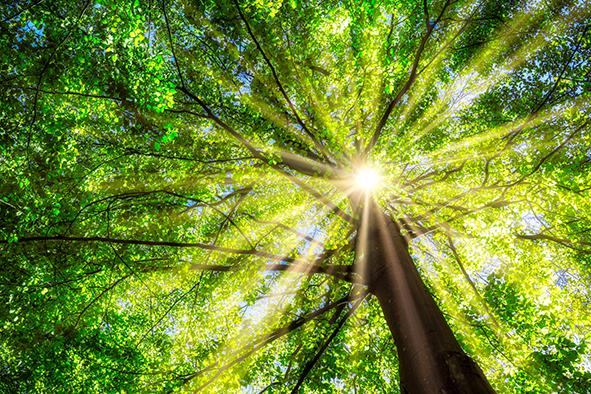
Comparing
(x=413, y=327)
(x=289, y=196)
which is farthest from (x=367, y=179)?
(x=413, y=327)

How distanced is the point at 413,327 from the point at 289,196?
13.5 feet

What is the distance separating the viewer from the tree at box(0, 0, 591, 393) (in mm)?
3186

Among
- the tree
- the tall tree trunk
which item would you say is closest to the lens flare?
the tree

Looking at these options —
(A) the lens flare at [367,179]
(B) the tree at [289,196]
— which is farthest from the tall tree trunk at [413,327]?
(A) the lens flare at [367,179]

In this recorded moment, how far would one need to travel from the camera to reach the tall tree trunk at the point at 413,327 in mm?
1993

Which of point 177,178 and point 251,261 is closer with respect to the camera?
point 251,261

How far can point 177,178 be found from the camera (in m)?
4.56

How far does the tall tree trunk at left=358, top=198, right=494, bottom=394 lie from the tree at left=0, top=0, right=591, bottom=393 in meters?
0.02

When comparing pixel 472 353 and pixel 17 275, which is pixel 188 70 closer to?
pixel 17 275

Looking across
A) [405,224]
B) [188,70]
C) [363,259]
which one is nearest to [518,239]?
[405,224]

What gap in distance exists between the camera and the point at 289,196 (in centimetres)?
621

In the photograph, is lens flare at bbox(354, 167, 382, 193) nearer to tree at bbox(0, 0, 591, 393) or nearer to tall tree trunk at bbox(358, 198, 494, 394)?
tree at bbox(0, 0, 591, 393)

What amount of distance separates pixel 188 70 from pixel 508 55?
7.10m

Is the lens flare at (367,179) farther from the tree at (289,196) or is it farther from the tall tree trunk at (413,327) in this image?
the tall tree trunk at (413,327)
